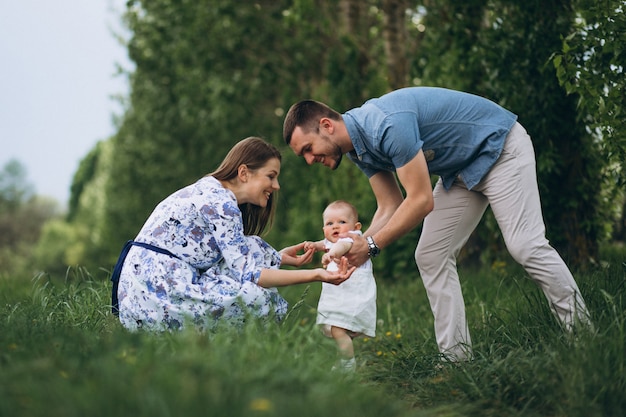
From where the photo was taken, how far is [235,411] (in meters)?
2.54

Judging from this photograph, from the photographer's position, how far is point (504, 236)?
14.6 feet

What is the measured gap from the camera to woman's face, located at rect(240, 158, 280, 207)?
183 inches

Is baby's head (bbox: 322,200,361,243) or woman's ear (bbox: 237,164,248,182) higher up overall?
woman's ear (bbox: 237,164,248,182)

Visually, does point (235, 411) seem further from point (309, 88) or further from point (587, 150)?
point (309, 88)

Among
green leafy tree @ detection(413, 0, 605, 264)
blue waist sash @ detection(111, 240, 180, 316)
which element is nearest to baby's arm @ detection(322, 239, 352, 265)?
blue waist sash @ detection(111, 240, 180, 316)

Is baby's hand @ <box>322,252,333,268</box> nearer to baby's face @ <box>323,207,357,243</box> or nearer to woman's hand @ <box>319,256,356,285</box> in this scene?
woman's hand @ <box>319,256,356,285</box>

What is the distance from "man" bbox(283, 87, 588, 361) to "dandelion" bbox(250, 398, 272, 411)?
1931 millimetres

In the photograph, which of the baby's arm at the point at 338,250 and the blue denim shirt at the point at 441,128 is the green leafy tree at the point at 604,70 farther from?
the baby's arm at the point at 338,250

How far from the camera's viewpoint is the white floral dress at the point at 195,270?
4262 millimetres

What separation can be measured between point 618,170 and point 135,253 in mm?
3560

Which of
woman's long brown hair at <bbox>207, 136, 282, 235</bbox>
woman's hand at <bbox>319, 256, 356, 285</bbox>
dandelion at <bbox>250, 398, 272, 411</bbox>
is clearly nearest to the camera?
dandelion at <bbox>250, 398, 272, 411</bbox>

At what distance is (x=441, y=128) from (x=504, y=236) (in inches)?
29.6

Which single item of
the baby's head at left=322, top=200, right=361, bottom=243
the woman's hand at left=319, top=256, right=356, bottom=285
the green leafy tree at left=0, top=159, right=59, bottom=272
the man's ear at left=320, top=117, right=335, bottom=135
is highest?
the man's ear at left=320, top=117, right=335, bottom=135

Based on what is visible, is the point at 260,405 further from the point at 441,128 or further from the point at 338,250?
the point at 441,128
